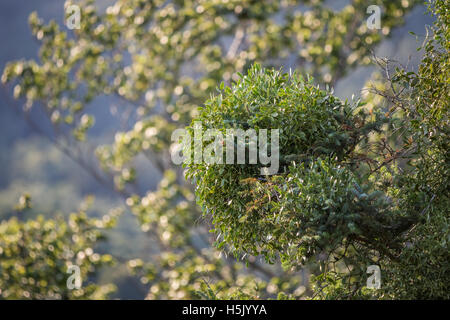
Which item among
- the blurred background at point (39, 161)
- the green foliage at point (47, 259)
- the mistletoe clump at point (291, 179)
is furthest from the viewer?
the blurred background at point (39, 161)

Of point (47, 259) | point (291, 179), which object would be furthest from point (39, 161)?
point (291, 179)

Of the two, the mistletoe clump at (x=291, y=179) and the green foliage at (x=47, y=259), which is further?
the green foliage at (x=47, y=259)

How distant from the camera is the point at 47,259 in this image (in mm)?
7500

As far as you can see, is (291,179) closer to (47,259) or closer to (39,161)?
(47,259)

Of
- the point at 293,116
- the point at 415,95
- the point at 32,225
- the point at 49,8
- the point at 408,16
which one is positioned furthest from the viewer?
the point at 49,8

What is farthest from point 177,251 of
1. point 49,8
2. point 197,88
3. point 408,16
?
point 49,8

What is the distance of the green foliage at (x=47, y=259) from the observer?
24.2 ft

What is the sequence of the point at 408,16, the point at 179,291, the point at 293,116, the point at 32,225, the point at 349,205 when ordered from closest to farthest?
the point at 349,205
the point at 293,116
the point at 179,291
the point at 32,225
the point at 408,16

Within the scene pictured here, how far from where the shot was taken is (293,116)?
126 inches

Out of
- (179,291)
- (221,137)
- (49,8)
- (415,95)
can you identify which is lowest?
(179,291)

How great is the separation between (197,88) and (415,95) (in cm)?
530

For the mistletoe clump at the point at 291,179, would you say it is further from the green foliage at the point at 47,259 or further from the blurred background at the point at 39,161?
the blurred background at the point at 39,161

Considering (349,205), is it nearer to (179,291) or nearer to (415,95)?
(415,95)

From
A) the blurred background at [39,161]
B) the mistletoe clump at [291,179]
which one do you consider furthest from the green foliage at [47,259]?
the blurred background at [39,161]
